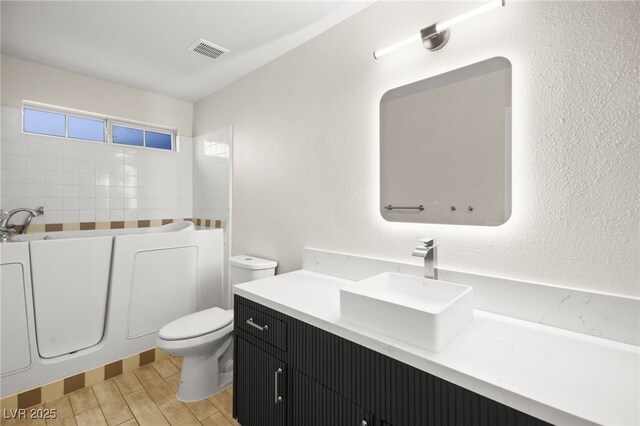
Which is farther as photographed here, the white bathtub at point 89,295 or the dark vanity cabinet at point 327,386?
the white bathtub at point 89,295

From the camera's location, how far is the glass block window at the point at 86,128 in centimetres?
264

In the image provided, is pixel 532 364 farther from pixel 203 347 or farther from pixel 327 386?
pixel 203 347

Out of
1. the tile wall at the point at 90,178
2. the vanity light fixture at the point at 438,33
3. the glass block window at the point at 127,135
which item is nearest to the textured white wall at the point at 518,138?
the vanity light fixture at the point at 438,33

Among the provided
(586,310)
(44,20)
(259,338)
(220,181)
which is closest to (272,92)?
(220,181)

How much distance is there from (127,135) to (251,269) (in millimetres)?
2001

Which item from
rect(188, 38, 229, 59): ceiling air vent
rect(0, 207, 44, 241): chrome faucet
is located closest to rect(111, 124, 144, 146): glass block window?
rect(0, 207, 44, 241): chrome faucet

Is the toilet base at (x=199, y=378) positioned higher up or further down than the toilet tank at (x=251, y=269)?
further down

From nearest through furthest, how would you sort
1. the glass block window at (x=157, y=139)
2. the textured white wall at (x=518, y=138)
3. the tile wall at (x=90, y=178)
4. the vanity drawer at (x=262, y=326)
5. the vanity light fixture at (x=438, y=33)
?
the textured white wall at (x=518, y=138) < the vanity light fixture at (x=438, y=33) < the vanity drawer at (x=262, y=326) < the tile wall at (x=90, y=178) < the glass block window at (x=157, y=139)

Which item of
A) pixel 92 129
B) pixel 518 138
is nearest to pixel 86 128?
pixel 92 129

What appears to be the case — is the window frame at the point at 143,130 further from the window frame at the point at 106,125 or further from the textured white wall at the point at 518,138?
the textured white wall at the point at 518,138

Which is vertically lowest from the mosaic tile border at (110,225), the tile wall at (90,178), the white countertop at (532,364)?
the white countertop at (532,364)

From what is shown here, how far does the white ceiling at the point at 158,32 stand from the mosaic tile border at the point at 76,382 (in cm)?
229

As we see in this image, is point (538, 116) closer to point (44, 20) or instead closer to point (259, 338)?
point (259, 338)

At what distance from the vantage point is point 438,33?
134 cm
